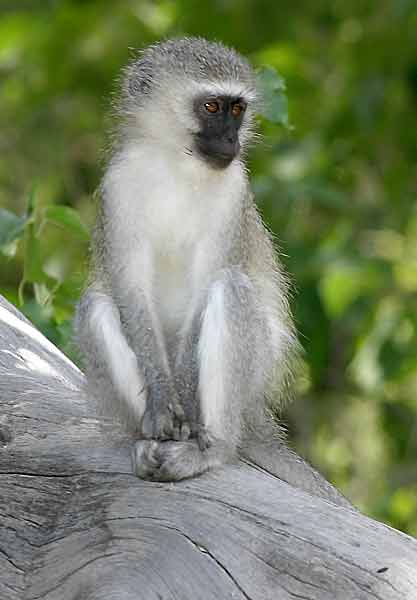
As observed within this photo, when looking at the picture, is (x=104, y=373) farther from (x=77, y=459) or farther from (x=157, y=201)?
(x=157, y=201)

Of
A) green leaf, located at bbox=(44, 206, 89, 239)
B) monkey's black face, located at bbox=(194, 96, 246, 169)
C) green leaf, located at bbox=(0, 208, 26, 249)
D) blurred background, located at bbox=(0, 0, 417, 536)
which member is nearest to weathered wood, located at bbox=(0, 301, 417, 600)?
green leaf, located at bbox=(0, 208, 26, 249)

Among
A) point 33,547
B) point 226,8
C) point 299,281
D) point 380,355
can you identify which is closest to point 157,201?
point 33,547

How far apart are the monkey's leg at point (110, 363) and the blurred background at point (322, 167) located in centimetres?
338

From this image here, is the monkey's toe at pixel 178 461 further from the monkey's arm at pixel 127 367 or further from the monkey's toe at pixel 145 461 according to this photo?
the monkey's arm at pixel 127 367

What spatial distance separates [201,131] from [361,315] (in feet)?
13.1

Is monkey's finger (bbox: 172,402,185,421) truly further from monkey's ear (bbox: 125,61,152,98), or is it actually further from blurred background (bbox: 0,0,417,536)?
blurred background (bbox: 0,0,417,536)

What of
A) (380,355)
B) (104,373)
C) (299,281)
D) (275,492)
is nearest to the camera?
(275,492)

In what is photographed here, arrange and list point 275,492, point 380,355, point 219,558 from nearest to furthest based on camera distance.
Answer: point 219,558
point 275,492
point 380,355

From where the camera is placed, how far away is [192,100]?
5.70 m

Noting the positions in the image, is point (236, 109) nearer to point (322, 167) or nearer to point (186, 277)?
point (186, 277)

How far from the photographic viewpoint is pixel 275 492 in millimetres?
4566

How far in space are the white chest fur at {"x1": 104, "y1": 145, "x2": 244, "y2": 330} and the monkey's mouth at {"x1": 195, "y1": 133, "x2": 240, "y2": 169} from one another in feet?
0.14

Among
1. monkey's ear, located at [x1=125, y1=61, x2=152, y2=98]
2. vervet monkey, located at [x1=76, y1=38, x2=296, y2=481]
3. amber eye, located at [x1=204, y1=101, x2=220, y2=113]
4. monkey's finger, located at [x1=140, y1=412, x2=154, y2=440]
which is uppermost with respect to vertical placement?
monkey's ear, located at [x1=125, y1=61, x2=152, y2=98]

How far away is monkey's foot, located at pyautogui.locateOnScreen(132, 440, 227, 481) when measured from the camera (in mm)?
4762
